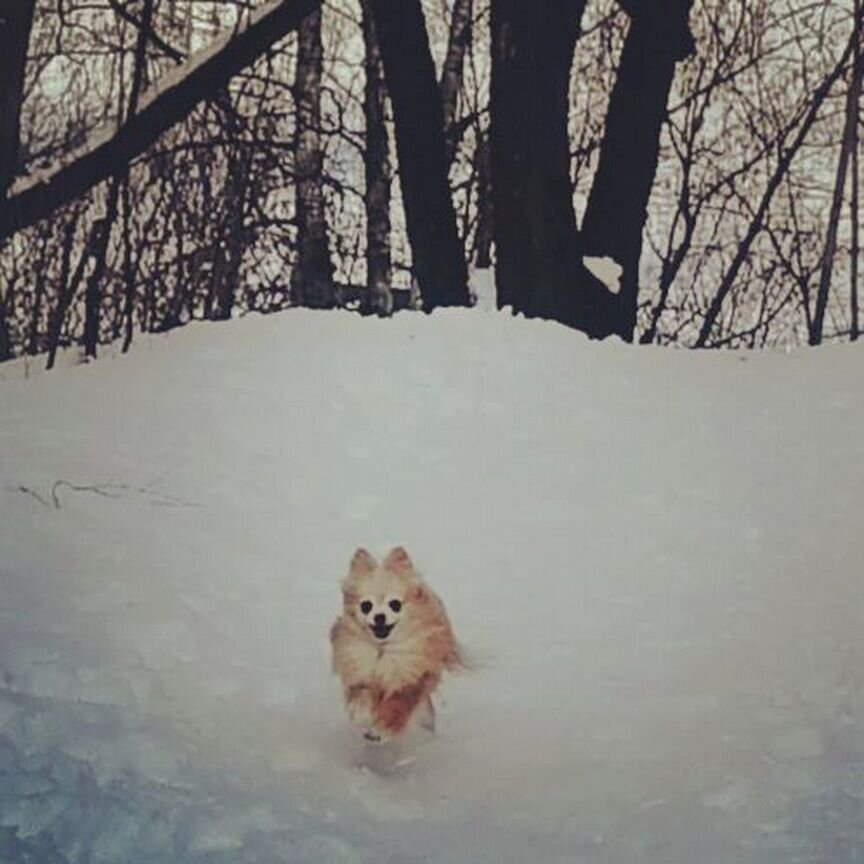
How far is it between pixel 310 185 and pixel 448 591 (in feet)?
32.4

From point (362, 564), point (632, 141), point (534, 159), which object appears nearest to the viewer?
point (362, 564)

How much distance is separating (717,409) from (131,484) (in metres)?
4.01

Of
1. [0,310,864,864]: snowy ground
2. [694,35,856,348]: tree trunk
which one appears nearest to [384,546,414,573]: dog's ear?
[0,310,864,864]: snowy ground

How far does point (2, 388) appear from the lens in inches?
356

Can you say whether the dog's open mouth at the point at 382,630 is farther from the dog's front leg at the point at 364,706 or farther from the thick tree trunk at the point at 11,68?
the thick tree trunk at the point at 11,68

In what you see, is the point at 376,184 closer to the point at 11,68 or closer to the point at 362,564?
the point at 11,68

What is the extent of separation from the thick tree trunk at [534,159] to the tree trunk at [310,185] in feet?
15.6

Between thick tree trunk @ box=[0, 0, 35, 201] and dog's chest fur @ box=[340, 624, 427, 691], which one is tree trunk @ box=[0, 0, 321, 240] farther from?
dog's chest fur @ box=[340, 624, 427, 691]

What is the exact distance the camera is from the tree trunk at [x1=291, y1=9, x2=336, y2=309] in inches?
621

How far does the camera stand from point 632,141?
38.5ft

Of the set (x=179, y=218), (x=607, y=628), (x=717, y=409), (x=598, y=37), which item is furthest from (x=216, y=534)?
(x=598, y=37)

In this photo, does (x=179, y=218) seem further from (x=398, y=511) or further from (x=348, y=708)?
(x=348, y=708)

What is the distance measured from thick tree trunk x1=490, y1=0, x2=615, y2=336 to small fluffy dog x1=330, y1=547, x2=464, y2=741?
19.6 feet

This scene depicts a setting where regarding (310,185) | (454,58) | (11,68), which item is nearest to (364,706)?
(11,68)
